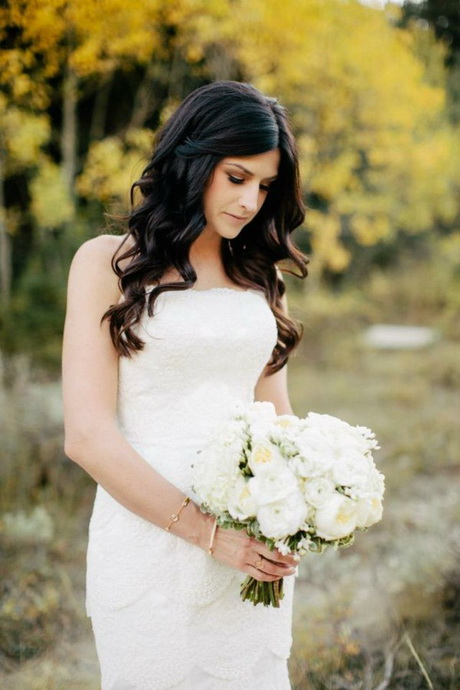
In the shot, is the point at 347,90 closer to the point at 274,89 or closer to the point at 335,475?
the point at 274,89

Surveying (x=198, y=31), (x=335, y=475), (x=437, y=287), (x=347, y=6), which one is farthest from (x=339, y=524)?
(x=437, y=287)

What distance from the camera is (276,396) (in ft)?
7.89

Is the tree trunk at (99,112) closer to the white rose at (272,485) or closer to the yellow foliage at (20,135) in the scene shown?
the yellow foliage at (20,135)

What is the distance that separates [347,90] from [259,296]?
295 inches

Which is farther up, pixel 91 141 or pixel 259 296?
pixel 259 296

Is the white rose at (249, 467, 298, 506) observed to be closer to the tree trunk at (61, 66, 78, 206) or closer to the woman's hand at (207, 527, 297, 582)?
the woman's hand at (207, 527, 297, 582)

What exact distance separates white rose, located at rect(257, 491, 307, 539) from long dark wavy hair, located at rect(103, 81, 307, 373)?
62 centimetres

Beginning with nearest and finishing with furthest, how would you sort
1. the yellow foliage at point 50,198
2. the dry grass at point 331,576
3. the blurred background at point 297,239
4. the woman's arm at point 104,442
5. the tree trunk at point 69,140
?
the woman's arm at point 104,442, the dry grass at point 331,576, the blurred background at point 297,239, the yellow foliage at point 50,198, the tree trunk at point 69,140

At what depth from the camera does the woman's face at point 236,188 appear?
1.96 metres

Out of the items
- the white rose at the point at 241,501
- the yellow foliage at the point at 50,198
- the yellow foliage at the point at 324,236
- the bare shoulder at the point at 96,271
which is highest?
the bare shoulder at the point at 96,271

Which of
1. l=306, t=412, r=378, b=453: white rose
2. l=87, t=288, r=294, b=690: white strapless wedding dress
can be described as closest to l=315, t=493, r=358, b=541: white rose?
l=306, t=412, r=378, b=453: white rose

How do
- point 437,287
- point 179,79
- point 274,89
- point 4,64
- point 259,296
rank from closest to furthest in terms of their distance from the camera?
1. point 259,296
2. point 4,64
3. point 179,79
4. point 274,89
5. point 437,287

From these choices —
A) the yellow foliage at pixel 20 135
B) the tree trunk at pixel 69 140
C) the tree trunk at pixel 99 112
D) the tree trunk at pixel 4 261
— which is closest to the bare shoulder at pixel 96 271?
the yellow foliage at pixel 20 135

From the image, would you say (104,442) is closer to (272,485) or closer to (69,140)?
(272,485)
